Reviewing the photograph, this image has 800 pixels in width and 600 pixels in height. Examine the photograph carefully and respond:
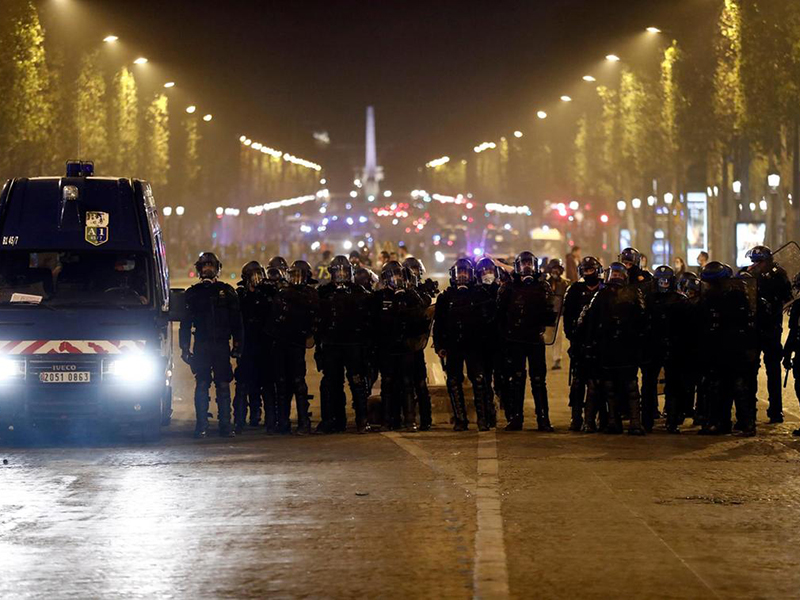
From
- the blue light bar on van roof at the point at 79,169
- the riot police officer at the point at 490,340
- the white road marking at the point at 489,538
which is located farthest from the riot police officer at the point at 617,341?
the blue light bar on van roof at the point at 79,169

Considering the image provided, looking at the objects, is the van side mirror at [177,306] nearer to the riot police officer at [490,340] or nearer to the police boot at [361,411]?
the police boot at [361,411]

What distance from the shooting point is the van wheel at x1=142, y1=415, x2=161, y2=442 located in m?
16.4

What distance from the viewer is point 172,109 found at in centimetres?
9494

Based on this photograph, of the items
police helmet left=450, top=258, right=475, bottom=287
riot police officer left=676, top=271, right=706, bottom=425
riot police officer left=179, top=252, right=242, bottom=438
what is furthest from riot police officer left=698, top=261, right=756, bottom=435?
riot police officer left=179, top=252, right=242, bottom=438

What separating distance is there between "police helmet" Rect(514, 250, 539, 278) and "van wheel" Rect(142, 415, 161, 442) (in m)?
3.99

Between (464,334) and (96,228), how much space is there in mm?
3915

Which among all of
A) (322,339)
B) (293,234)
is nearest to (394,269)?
(322,339)

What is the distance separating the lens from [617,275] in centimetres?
1672

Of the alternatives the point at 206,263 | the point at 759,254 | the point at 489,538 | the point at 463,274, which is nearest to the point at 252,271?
the point at 206,263

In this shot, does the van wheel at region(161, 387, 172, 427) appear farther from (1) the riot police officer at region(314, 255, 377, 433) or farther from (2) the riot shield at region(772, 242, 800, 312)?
(2) the riot shield at region(772, 242, 800, 312)

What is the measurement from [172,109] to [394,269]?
79.5 meters

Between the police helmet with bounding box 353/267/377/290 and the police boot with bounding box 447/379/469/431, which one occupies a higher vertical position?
the police helmet with bounding box 353/267/377/290

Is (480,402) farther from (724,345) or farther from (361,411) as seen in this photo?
(724,345)

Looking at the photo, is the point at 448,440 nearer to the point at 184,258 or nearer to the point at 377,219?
the point at 184,258
